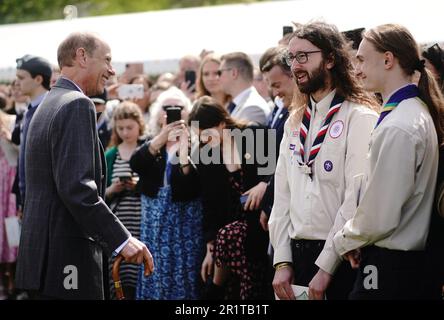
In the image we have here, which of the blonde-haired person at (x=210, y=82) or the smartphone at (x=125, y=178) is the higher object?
the blonde-haired person at (x=210, y=82)

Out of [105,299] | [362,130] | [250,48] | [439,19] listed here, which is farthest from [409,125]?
[250,48]

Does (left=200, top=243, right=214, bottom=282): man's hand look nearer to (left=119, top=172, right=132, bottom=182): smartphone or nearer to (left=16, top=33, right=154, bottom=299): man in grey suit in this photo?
(left=119, top=172, right=132, bottom=182): smartphone

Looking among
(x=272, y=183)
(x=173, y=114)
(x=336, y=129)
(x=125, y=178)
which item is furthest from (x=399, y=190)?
(x=125, y=178)

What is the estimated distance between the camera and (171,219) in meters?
8.59

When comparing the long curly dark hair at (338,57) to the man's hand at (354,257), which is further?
the long curly dark hair at (338,57)

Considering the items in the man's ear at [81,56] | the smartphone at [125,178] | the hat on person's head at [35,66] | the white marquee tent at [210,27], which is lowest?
the smartphone at [125,178]

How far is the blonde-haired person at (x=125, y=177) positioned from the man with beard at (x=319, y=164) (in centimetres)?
293

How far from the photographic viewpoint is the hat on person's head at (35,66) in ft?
31.3

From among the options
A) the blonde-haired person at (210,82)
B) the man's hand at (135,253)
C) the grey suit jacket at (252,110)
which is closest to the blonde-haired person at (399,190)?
the man's hand at (135,253)

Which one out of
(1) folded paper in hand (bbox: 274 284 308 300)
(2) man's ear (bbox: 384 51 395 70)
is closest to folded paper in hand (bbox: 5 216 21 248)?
(1) folded paper in hand (bbox: 274 284 308 300)

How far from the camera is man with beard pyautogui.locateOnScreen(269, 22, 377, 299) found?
589 centimetres

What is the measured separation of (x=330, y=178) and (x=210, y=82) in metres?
3.96

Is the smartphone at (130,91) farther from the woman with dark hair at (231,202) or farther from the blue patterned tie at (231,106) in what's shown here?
the woman with dark hair at (231,202)
